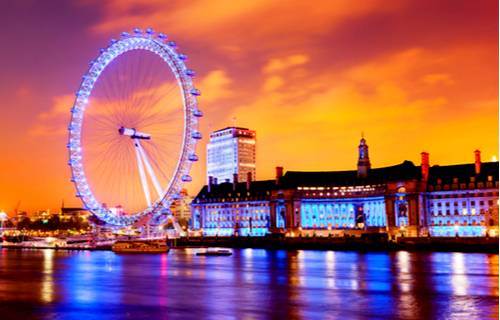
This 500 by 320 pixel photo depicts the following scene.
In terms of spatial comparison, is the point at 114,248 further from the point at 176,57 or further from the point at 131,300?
the point at 131,300

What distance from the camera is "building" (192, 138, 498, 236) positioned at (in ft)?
339

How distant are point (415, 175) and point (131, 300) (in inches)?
3186

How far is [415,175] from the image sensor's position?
108562 millimetres

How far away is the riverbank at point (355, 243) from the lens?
3252 inches

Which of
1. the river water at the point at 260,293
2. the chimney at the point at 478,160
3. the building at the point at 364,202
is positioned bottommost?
the river water at the point at 260,293

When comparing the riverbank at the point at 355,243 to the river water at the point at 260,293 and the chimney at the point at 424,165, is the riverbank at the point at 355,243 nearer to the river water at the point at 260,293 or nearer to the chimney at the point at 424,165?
the chimney at the point at 424,165

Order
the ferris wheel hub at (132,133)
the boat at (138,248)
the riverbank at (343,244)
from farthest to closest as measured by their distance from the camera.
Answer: the boat at (138,248) < the riverbank at (343,244) < the ferris wheel hub at (132,133)

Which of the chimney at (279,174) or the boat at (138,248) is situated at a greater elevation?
the chimney at (279,174)

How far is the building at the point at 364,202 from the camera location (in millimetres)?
103375

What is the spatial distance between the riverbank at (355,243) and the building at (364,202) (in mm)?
12159

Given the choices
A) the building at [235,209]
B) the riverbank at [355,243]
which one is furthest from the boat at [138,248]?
the building at [235,209]

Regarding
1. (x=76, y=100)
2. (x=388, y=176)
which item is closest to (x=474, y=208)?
(x=388, y=176)

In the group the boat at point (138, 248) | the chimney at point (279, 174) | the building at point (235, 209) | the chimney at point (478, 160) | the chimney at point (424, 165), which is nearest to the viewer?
the boat at point (138, 248)

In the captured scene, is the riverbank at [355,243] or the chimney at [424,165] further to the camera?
the chimney at [424,165]
